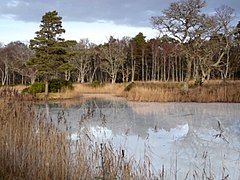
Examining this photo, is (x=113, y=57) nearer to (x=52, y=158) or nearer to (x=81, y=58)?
A: (x=81, y=58)

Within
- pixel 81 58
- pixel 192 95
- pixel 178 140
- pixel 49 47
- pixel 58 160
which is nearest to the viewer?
pixel 58 160

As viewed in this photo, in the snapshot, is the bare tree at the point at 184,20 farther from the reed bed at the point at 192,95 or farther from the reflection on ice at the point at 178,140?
the reflection on ice at the point at 178,140

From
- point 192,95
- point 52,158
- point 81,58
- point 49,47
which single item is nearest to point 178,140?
point 52,158

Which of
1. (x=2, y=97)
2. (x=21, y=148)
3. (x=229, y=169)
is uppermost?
(x=2, y=97)

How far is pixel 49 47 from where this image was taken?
15.0 m

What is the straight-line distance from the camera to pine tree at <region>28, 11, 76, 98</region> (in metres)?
14.9

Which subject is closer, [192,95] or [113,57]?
[192,95]

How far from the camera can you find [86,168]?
2.81 metres

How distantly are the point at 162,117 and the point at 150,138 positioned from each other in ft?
8.83

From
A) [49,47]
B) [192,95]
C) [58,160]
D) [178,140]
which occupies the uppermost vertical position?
[49,47]

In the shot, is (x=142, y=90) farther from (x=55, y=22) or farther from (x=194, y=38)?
(x=55, y=22)

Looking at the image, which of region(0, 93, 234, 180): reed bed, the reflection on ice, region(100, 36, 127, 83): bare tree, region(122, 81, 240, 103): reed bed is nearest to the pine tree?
region(122, 81, 240, 103): reed bed

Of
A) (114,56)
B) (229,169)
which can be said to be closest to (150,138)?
(229,169)

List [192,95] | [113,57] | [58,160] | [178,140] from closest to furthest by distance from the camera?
[58,160] < [178,140] < [192,95] < [113,57]
